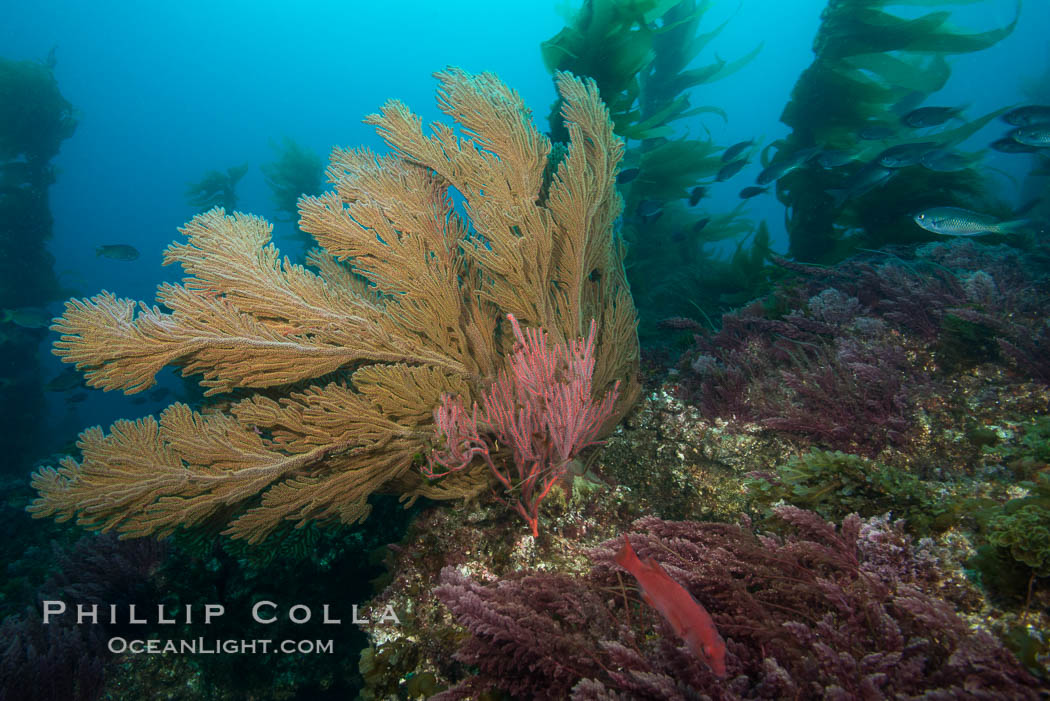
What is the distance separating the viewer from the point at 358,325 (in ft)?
9.45

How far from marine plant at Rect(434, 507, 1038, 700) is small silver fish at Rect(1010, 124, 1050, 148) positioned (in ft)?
20.1

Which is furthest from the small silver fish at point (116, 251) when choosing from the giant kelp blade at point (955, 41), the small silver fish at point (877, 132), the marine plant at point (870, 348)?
the giant kelp blade at point (955, 41)

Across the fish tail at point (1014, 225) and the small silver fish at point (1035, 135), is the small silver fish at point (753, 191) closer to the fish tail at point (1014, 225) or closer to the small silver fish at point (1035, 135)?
the small silver fish at point (1035, 135)

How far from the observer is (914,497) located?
1949 mm

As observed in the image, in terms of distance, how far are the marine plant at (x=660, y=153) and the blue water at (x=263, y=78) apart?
210 ft

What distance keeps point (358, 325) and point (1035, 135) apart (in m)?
7.69

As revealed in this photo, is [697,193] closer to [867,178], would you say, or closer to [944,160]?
[867,178]

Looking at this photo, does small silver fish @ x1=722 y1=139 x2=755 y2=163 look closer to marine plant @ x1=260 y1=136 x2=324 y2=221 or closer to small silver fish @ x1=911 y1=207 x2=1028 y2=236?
small silver fish @ x1=911 y1=207 x2=1028 y2=236

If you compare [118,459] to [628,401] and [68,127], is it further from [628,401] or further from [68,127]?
[68,127]

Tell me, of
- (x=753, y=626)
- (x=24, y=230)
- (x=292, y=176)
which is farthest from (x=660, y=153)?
(x=24, y=230)

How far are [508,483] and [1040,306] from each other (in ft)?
13.3

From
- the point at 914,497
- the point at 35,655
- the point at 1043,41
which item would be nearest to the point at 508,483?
the point at 914,497

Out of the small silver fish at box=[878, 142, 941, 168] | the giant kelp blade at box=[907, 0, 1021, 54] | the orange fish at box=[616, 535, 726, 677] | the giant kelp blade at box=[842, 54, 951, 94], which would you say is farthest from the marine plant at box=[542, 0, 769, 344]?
the orange fish at box=[616, 535, 726, 677]

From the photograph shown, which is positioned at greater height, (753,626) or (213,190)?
(213,190)
